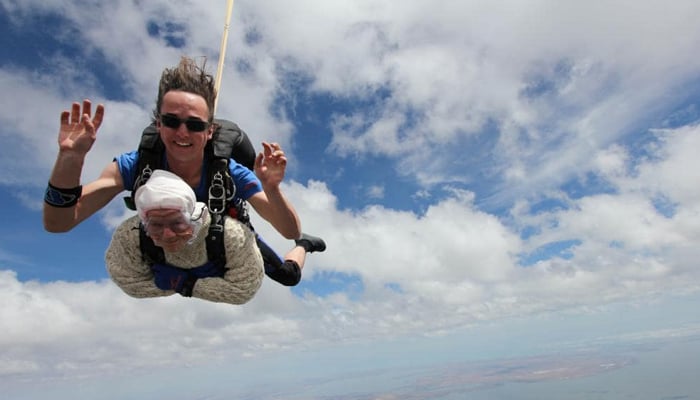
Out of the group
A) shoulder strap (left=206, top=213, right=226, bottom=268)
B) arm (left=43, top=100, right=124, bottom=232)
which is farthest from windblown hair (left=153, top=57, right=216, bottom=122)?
shoulder strap (left=206, top=213, right=226, bottom=268)

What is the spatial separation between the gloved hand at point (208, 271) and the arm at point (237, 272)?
0.03 meters

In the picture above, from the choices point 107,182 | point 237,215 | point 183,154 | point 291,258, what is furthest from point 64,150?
point 291,258

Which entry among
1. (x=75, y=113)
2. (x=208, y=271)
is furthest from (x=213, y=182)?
(x=75, y=113)

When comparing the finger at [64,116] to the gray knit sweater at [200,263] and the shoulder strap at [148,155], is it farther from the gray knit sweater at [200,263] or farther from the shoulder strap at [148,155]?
the gray knit sweater at [200,263]

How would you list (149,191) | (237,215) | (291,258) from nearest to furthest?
(149,191), (237,215), (291,258)

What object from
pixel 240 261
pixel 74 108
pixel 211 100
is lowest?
pixel 240 261

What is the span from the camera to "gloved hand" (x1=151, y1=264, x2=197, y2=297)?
3.31m

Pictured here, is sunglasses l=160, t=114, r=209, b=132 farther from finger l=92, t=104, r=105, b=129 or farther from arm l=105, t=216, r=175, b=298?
arm l=105, t=216, r=175, b=298

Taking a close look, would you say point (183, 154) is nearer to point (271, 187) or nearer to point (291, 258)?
point (271, 187)

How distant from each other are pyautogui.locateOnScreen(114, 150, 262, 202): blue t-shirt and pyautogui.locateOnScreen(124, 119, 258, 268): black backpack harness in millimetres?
48

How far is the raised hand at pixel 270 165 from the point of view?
123 inches

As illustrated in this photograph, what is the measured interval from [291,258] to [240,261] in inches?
90.1

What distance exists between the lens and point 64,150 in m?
2.75

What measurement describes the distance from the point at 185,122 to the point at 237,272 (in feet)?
4.22
